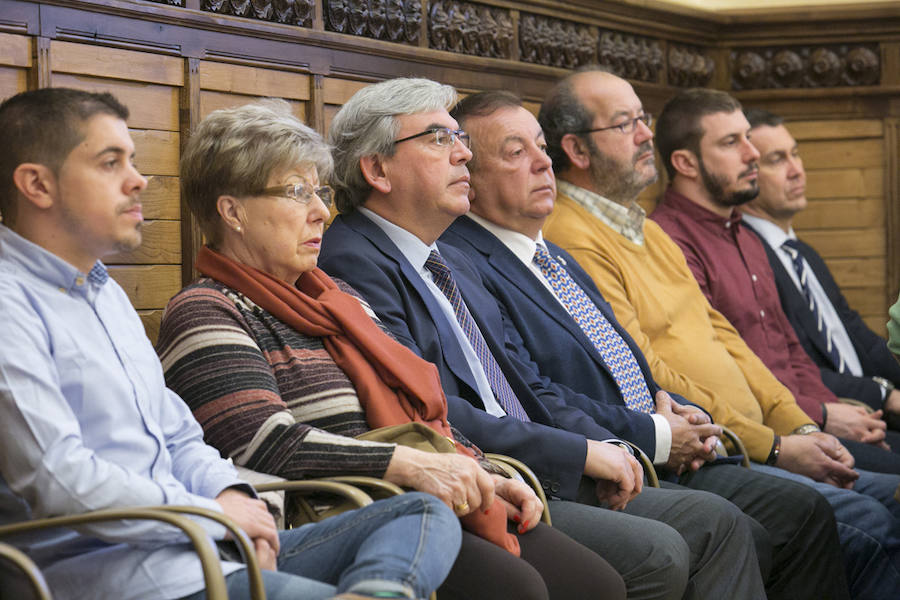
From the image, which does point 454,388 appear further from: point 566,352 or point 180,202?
point 180,202

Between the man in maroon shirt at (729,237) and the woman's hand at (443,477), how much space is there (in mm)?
2196

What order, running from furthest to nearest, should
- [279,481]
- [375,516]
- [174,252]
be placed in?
[174,252], [279,481], [375,516]

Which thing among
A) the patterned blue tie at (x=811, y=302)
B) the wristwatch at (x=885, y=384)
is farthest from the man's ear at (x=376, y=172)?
the wristwatch at (x=885, y=384)

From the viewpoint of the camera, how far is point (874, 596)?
3.51m

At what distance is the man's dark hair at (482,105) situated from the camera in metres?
3.54

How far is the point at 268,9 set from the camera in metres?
3.60

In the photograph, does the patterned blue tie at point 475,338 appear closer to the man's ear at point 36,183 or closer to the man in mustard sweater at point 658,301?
the man in mustard sweater at point 658,301

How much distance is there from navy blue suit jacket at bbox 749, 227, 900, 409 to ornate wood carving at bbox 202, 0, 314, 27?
222 cm

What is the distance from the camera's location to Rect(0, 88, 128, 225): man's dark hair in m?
1.98

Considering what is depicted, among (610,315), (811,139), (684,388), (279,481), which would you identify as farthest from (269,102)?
(811,139)

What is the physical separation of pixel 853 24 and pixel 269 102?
148 inches

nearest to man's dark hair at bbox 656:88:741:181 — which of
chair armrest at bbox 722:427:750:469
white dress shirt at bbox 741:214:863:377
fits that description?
white dress shirt at bbox 741:214:863:377

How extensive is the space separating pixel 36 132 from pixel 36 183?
9 centimetres

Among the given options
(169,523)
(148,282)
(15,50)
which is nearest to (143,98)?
(15,50)
